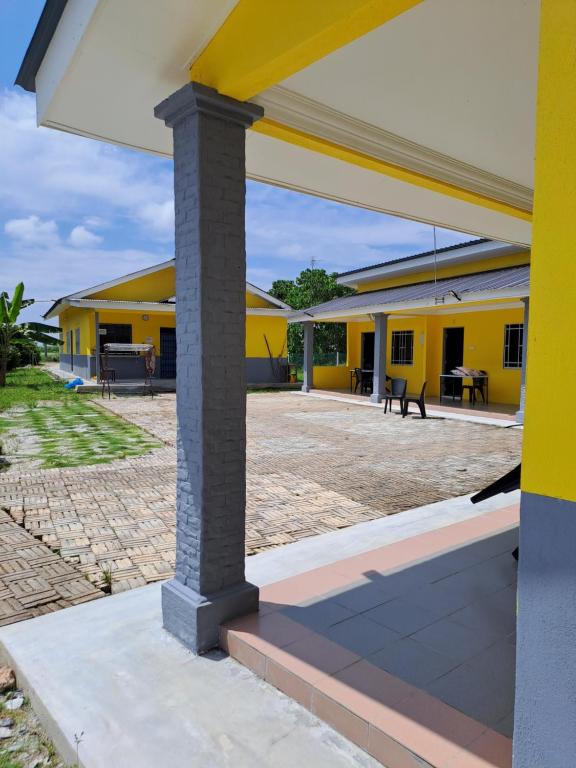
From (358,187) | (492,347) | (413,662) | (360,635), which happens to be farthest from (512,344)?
(413,662)

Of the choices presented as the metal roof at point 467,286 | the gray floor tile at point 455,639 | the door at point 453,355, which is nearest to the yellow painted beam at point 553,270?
the gray floor tile at point 455,639

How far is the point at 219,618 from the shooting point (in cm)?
311

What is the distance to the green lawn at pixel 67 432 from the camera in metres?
8.50

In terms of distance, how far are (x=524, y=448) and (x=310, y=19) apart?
212cm

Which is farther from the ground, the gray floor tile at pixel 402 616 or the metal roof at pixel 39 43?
the metal roof at pixel 39 43

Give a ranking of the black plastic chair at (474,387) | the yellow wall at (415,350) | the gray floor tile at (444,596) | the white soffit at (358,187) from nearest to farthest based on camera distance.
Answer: the gray floor tile at (444,596), the white soffit at (358,187), the black plastic chair at (474,387), the yellow wall at (415,350)

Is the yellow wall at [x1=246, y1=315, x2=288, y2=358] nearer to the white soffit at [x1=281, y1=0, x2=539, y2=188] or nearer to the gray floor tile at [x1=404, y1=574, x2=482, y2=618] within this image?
the white soffit at [x1=281, y1=0, x2=539, y2=188]

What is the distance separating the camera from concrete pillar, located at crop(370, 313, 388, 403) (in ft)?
54.1

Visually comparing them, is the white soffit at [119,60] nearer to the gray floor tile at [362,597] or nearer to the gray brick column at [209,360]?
the gray brick column at [209,360]

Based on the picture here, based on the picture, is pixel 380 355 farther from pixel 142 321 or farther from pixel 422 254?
pixel 142 321

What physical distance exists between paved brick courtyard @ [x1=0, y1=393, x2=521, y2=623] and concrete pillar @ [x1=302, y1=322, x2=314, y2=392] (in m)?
8.64

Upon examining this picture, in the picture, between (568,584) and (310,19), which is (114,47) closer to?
(310,19)

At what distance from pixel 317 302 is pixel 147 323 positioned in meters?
15.1

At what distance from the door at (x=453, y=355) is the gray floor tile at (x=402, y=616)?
14843 mm
